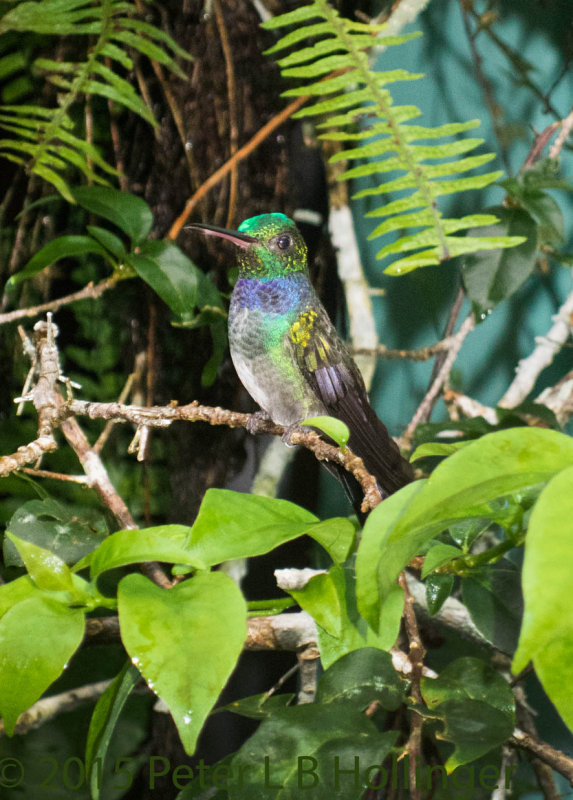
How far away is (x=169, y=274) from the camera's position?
92 cm

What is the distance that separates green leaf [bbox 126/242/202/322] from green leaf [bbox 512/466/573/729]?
2.24ft

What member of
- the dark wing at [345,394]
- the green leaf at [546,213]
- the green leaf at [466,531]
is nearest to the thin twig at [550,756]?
the green leaf at [466,531]

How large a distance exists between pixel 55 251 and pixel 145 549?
2.06 feet

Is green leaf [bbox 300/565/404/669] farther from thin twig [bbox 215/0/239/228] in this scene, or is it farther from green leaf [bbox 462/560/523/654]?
thin twig [bbox 215/0/239/228]

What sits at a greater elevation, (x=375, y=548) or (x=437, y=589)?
(x=375, y=548)

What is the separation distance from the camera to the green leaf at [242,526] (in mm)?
406

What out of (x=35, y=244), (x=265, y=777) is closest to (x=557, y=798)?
(x=265, y=777)

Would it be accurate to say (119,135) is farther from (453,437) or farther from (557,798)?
(557,798)

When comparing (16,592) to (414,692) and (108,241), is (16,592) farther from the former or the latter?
(108,241)

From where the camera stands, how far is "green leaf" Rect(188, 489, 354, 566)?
1.33 feet

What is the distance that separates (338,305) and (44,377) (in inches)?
23.9

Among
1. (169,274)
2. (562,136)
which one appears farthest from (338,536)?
(562,136)

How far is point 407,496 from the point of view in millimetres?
389

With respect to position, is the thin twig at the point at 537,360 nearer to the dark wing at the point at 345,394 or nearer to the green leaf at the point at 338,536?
the dark wing at the point at 345,394
